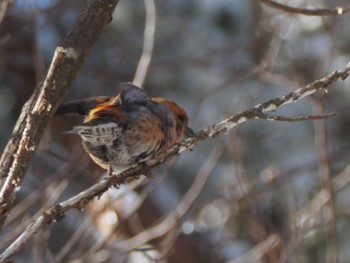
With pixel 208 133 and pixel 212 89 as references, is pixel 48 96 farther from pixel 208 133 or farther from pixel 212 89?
pixel 212 89

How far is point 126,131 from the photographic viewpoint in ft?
11.0

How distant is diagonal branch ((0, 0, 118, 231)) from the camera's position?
1.92 meters

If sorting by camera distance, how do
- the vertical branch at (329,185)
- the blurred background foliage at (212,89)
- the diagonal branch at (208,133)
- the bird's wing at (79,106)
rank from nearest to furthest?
the diagonal branch at (208,133), the bird's wing at (79,106), the vertical branch at (329,185), the blurred background foliage at (212,89)

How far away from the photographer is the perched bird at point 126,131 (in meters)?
3.16

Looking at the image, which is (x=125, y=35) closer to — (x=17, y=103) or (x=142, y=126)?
(x=17, y=103)

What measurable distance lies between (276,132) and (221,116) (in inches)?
17.7

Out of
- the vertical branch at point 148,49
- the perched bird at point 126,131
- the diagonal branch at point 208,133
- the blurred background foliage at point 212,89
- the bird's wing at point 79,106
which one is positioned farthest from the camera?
the blurred background foliage at point 212,89

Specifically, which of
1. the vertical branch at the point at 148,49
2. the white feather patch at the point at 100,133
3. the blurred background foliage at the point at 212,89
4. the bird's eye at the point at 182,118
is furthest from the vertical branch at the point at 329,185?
the blurred background foliage at the point at 212,89

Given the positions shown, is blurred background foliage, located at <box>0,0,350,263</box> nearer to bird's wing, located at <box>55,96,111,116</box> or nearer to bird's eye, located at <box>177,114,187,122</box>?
bird's eye, located at <box>177,114,187,122</box>

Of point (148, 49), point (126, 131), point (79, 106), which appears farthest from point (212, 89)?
point (79, 106)

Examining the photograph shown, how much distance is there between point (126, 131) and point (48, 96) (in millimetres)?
1415

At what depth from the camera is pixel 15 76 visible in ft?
20.4

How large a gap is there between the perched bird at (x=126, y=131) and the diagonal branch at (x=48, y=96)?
3.25 ft

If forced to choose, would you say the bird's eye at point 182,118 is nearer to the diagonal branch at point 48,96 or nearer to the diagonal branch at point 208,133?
the diagonal branch at point 208,133
